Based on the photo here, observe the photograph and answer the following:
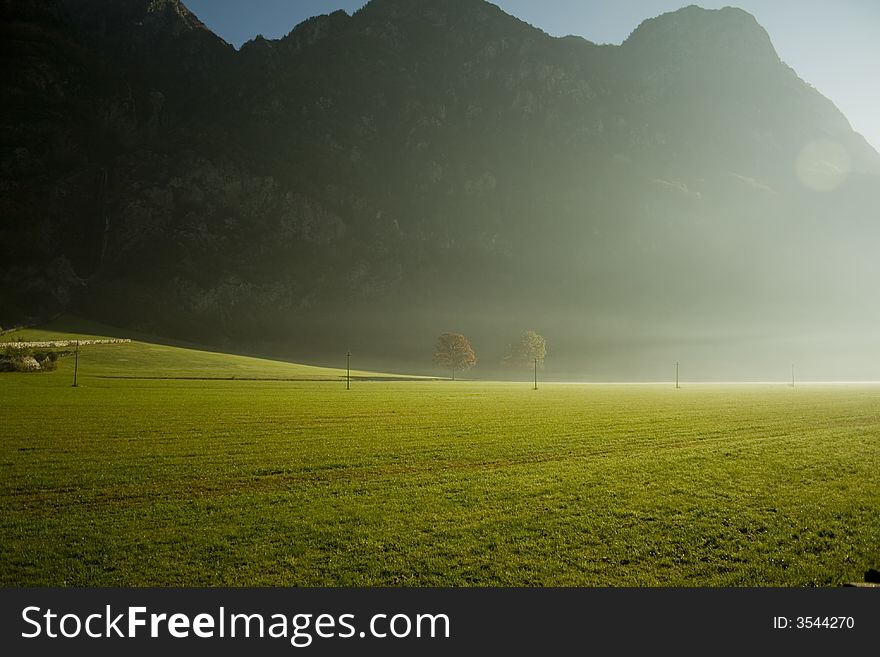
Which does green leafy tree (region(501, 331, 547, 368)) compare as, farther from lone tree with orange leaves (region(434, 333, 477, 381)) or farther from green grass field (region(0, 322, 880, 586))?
green grass field (region(0, 322, 880, 586))

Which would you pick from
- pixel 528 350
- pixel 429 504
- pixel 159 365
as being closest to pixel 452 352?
pixel 528 350

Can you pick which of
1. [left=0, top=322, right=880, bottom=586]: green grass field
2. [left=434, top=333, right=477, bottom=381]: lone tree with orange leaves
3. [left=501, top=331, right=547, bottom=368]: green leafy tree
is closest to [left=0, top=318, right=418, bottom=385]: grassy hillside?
[left=434, top=333, right=477, bottom=381]: lone tree with orange leaves

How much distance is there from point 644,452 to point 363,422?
2171 cm

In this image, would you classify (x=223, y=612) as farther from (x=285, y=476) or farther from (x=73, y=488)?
(x=73, y=488)

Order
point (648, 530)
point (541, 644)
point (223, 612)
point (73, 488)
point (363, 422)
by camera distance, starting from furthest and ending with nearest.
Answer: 1. point (363, 422)
2. point (73, 488)
3. point (648, 530)
4. point (223, 612)
5. point (541, 644)

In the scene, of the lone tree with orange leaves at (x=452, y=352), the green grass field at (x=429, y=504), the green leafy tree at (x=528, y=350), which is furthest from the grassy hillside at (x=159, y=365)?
the green leafy tree at (x=528, y=350)

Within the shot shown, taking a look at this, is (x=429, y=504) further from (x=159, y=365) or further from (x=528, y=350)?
(x=528, y=350)

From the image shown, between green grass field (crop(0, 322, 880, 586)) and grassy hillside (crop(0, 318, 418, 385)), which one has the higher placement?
grassy hillside (crop(0, 318, 418, 385))

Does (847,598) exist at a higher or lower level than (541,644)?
higher

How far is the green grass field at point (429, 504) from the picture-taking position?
1174 cm

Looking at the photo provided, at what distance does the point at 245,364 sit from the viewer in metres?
125

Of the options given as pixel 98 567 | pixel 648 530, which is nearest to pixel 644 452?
pixel 648 530

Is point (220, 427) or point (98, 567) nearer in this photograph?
point (98, 567)

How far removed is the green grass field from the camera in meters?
11.7
